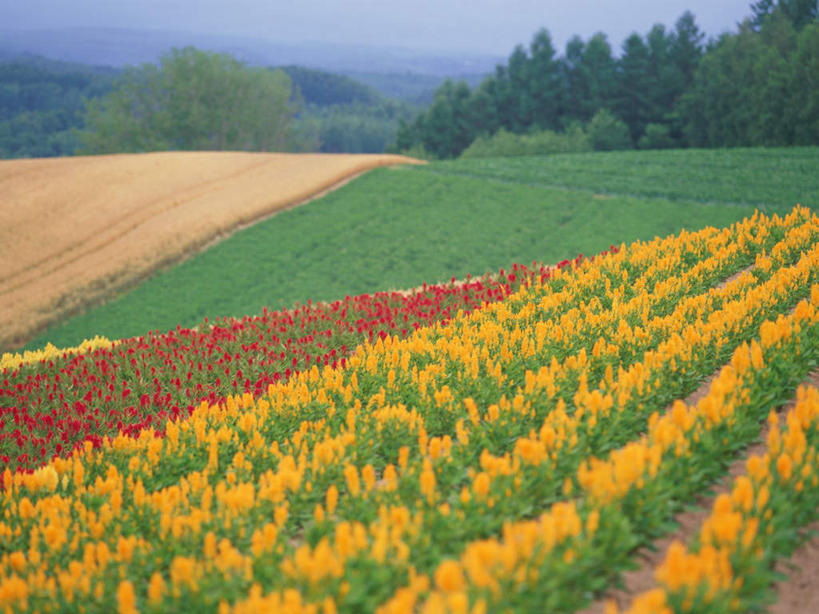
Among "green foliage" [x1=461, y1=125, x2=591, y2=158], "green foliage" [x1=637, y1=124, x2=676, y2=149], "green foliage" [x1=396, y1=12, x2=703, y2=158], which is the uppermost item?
"green foliage" [x1=396, y1=12, x2=703, y2=158]

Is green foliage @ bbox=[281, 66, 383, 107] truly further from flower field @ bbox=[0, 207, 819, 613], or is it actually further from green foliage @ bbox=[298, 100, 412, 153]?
flower field @ bbox=[0, 207, 819, 613]

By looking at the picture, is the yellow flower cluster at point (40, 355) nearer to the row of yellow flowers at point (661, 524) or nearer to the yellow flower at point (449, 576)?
the row of yellow flowers at point (661, 524)

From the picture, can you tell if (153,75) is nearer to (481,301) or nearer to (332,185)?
(332,185)

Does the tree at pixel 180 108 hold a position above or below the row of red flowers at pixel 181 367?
above

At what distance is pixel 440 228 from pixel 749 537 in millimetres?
25102

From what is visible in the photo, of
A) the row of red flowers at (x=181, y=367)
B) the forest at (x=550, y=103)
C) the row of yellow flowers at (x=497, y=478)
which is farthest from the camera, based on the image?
the forest at (x=550, y=103)

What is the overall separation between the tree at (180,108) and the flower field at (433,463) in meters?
69.6

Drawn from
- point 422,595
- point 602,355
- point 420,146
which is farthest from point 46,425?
point 420,146

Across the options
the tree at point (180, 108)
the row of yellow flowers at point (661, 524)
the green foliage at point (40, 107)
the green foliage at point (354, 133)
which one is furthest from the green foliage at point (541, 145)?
the green foliage at point (354, 133)

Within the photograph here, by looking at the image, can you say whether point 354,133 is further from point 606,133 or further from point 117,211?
point 117,211

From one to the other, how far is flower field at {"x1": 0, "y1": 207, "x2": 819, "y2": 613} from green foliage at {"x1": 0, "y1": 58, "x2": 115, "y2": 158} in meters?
92.4

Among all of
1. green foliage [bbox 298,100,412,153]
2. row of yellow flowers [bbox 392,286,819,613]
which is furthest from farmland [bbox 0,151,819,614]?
green foliage [bbox 298,100,412,153]

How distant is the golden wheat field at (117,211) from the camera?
25.6 metres

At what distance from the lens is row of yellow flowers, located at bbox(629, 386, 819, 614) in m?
3.93
